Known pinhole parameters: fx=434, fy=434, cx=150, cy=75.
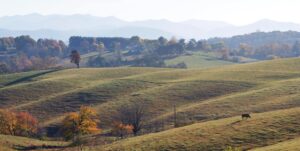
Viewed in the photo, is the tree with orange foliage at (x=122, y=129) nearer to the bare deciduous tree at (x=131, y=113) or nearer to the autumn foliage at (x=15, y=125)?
the bare deciduous tree at (x=131, y=113)

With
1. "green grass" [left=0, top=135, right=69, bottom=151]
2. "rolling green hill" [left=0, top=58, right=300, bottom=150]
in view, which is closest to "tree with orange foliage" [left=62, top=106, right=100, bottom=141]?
"green grass" [left=0, top=135, right=69, bottom=151]

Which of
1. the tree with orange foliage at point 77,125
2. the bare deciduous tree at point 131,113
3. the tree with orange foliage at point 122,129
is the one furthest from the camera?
the bare deciduous tree at point 131,113

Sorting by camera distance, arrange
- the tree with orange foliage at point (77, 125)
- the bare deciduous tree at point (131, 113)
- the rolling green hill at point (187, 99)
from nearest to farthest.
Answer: the rolling green hill at point (187, 99) < the tree with orange foliage at point (77, 125) < the bare deciduous tree at point (131, 113)

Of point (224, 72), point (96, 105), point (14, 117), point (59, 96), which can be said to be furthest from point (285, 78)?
point (14, 117)

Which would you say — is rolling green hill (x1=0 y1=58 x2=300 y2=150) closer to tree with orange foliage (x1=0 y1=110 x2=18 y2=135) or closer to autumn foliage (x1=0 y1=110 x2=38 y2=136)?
autumn foliage (x1=0 y1=110 x2=38 y2=136)

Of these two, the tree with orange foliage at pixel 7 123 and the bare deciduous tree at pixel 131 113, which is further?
the bare deciduous tree at pixel 131 113

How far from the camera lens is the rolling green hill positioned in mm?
62594

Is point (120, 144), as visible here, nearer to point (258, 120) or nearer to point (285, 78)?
point (258, 120)

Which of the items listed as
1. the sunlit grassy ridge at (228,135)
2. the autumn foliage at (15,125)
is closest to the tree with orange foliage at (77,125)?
the autumn foliage at (15,125)

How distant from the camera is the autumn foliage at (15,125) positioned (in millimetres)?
95875

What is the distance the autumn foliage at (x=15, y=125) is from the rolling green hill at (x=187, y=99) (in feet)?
21.1

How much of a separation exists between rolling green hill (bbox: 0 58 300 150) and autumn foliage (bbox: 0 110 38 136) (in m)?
6.45

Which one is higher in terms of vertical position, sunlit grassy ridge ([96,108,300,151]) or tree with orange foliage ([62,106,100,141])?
→ sunlit grassy ridge ([96,108,300,151])

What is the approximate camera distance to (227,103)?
99.5m
